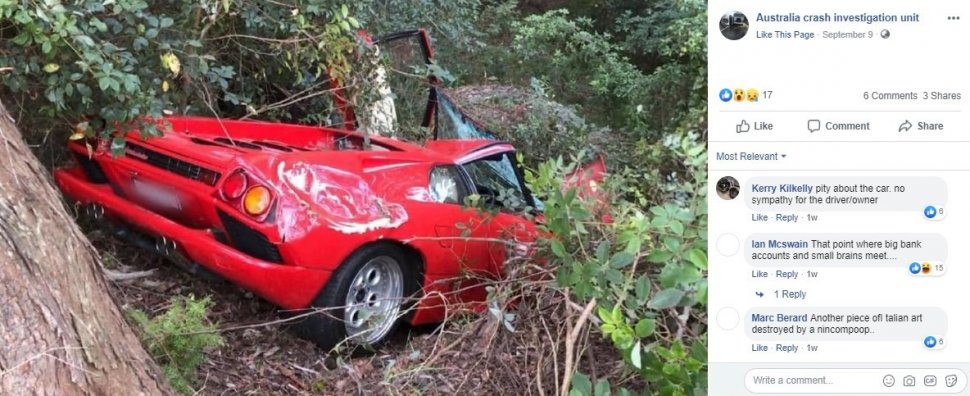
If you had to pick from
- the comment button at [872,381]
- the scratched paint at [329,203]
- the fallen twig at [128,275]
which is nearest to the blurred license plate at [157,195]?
the fallen twig at [128,275]

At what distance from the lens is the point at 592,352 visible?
3.05 metres

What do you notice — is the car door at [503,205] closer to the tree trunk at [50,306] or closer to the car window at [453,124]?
the car window at [453,124]

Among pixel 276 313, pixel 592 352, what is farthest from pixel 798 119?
pixel 276 313

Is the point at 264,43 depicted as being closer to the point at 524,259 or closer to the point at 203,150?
the point at 203,150

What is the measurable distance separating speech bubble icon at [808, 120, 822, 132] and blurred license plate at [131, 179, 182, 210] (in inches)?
128

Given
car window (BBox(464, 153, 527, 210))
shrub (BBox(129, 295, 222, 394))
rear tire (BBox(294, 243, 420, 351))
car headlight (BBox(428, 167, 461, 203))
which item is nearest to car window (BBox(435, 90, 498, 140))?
car window (BBox(464, 153, 527, 210))

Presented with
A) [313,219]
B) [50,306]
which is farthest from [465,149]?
[50,306]

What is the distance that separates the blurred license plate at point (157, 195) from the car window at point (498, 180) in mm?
1689

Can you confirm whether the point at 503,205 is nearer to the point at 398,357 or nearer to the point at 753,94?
the point at 398,357

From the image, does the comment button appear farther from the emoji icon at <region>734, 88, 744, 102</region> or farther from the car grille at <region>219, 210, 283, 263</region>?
the car grille at <region>219, 210, 283, 263</region>

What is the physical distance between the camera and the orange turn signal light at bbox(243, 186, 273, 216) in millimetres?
3496

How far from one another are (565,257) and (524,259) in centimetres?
89

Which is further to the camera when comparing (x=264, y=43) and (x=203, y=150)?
(x=264, y=43)

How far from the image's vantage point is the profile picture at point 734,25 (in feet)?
4.34
